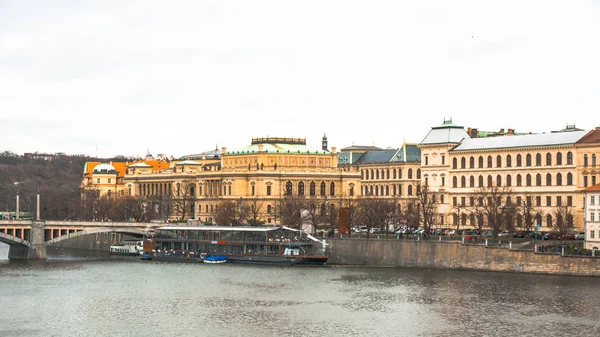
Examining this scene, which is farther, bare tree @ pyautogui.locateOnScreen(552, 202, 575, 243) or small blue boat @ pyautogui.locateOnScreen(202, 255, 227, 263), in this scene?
small blue boat @ pyautogui.locateOnScreen(202, 255, 227, 263)

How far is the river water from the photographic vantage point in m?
87.7

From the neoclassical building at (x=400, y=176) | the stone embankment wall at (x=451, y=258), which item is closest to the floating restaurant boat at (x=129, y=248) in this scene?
the stone embankment wall at (x=451, y=258)

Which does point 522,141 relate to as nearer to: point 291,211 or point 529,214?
point 529,214

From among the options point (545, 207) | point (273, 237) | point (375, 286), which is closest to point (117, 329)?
point (375, 286)

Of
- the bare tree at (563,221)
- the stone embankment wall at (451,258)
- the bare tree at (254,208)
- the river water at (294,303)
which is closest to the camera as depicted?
the river water at (294,303)

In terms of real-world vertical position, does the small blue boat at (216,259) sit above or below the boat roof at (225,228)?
below

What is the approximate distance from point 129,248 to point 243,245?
21.3 meters

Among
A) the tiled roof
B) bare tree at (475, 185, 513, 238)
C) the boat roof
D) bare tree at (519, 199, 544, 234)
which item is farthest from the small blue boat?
the tiled roof

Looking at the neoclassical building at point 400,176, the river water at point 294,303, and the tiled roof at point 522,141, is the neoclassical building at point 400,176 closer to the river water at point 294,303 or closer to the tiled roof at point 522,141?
the tiled roof at point 522,141

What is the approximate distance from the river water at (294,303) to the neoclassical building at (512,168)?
96.7 ft

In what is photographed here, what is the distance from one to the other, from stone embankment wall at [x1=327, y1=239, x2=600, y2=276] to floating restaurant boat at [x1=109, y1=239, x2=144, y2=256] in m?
29.0

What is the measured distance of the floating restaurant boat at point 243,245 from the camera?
464 ft

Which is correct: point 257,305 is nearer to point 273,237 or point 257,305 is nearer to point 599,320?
point 599,320

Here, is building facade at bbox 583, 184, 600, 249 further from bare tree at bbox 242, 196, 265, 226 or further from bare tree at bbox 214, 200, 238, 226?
bare tree at bbox 242, 196, 265, 226
